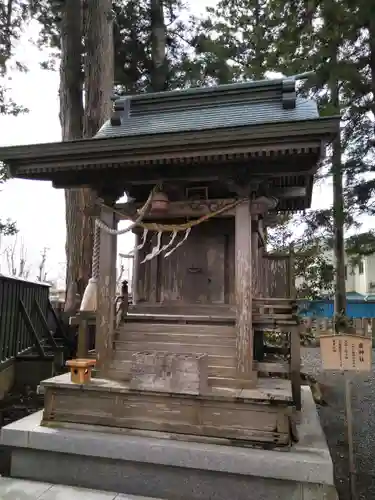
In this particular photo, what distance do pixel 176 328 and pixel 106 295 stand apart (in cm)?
100

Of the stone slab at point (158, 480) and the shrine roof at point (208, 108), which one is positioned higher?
the shrine roof at point (208, 108)

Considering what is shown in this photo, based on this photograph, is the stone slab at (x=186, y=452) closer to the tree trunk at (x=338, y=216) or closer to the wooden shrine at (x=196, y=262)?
the wooden shrine at (x=196, y=262)

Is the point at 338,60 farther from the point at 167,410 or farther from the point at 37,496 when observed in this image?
the point at 37,496

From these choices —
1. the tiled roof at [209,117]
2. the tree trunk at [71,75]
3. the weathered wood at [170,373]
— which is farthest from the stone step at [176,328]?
the tree trunk at [71,75]

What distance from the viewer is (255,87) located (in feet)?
19.7

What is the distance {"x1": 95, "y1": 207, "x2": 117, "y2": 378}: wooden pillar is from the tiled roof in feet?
4.36

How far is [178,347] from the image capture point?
4.97 m

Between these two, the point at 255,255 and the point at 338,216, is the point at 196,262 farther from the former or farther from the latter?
the point at 338,216

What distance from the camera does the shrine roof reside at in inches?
209

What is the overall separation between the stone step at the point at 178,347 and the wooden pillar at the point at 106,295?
193 millimetres

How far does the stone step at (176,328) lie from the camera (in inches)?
199

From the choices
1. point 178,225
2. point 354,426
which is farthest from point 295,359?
point 354,426

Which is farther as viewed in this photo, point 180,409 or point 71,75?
point 71,75

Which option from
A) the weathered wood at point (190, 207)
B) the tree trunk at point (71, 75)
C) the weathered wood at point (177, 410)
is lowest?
the weathered wood at point (177, 410)
